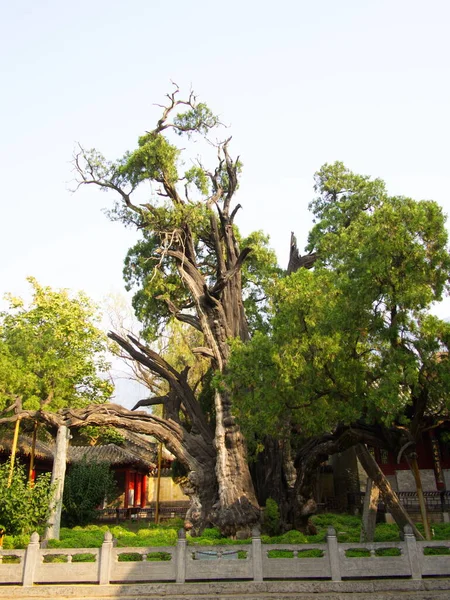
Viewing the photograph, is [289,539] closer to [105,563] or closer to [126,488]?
[105,563]

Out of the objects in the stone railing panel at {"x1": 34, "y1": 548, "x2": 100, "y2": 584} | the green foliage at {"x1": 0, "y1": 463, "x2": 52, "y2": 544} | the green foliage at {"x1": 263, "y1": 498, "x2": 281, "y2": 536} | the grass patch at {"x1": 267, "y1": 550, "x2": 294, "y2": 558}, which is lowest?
the stone railing panel at {"x1": 34, "y1": 548, "x2": 100, "y2": 584}

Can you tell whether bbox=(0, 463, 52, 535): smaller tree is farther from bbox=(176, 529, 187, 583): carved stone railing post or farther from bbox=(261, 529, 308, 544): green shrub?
bbox=(261, 529, 308, 544): green shrub

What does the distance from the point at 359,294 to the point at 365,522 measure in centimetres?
529

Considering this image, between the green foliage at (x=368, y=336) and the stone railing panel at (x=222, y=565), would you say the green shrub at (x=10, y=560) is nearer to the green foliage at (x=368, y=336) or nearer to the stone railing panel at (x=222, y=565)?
the stone railing panel at (x=222, y=565)

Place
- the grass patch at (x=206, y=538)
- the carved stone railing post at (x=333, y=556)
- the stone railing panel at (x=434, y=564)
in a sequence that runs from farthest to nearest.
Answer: the grass patch at (x=206, y=538)
the carved stone railing post at (x=333, y=556)
the stone railing panel at (x=434, y=564)

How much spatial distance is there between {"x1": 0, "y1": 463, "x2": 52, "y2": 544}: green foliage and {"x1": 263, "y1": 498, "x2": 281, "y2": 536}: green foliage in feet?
20.8

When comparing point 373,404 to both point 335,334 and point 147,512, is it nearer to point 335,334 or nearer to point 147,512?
point 335,334

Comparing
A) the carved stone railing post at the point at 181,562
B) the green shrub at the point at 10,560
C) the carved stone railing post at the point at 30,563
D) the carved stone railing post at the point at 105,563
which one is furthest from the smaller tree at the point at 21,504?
the carved stone railing post at the point at 181,562

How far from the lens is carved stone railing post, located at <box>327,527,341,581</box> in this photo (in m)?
8.73

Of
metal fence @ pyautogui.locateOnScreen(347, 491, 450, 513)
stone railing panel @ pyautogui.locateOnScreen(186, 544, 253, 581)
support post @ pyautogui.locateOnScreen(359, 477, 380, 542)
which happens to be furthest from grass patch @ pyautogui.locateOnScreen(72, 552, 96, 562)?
metal fence @ pyautogui.locateOnScreen(347, 491, 450, 513)

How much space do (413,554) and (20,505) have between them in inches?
318

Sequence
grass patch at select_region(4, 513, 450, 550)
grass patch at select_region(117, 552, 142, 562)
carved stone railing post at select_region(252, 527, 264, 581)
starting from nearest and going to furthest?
carved stone railing post at select_region(252, 527, 264, 581)
grass patch at select_region(117, 552, 142, 562)
grass patch at select_region(4, 513, 450, 550)

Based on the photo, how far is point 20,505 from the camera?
1088cm

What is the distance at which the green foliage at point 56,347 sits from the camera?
1839 centimetres
